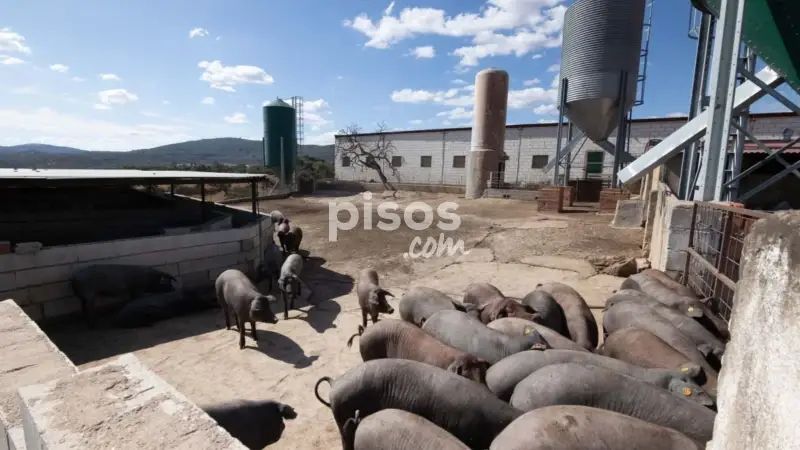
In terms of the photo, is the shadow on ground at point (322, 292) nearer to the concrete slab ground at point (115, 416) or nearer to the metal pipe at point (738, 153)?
the concrete slab ground at point (115, 416)

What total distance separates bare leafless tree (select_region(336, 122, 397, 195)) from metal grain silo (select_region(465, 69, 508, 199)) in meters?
10.6

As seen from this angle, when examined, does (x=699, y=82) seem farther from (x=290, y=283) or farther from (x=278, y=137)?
(x=278, y=137)

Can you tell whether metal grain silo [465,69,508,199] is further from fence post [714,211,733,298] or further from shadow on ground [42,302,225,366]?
shadow on ground [42,302,225,366]

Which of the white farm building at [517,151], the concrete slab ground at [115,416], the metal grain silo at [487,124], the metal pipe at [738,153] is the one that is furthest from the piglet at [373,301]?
the metal grain silo at [487,124]

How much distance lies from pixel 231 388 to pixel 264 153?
86.9 feet

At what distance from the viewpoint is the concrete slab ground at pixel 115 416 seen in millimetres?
1718

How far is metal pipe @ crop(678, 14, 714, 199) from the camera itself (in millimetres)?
7723

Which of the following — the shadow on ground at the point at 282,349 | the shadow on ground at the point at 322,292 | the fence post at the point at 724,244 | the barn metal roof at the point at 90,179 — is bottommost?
the shadow on ground at the point at 282,349

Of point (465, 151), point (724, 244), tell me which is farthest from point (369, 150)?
point (724, 244)

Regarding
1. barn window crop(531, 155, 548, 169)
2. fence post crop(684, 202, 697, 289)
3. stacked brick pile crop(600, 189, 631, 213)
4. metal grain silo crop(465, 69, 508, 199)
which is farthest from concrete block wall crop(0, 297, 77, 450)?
barn window crop(531, 155, 548, 169)

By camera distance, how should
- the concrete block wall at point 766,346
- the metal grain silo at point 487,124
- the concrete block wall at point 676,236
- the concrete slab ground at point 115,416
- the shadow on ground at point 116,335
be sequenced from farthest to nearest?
the metal grain silo at point 487,124
the concrete block wall at point 676,236
the shadow on ground at point 116,335
the concrete slab ground at point 115,416
the concrete block wall at point 766,346

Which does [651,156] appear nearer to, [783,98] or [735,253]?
[783,98]

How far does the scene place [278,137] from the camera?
2836cm

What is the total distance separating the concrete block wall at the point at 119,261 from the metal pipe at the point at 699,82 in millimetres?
9091
